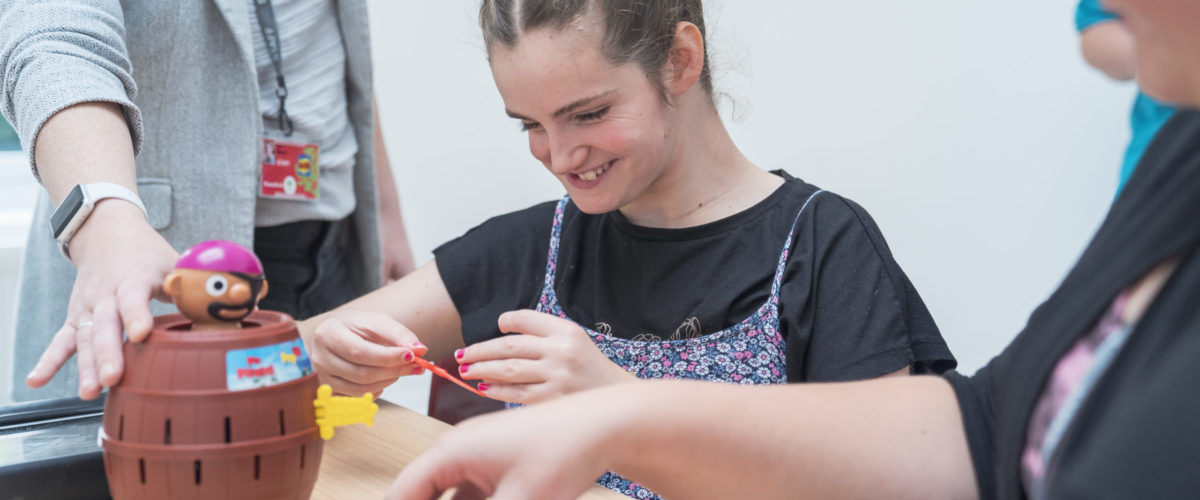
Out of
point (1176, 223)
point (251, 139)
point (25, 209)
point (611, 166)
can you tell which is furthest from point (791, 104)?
point (25, 209)

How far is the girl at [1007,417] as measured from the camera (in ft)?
1.40

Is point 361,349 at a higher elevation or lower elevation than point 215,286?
lower

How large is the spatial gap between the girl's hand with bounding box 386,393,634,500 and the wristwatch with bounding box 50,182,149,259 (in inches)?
20.5

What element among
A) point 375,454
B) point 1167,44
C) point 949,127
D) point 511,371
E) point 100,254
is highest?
point 1167,44

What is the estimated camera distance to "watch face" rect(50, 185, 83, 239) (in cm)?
89

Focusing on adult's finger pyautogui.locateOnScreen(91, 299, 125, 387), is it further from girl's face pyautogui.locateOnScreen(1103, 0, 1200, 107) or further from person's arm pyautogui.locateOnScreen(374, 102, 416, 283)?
person's arm pyautogui.locateOnScreen(374, 102, 416, 283)

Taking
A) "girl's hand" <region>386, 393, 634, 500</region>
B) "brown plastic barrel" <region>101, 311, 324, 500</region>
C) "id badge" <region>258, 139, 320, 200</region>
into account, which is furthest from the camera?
"id badge" <region>258, 139, 320, 200</region>

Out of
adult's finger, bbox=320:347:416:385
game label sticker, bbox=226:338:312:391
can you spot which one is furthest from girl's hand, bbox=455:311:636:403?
game label sticker, bbox=226:338:312:391

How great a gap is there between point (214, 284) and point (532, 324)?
12.8 inches

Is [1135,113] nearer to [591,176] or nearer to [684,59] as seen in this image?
[684,59]

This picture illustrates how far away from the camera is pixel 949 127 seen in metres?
1.58

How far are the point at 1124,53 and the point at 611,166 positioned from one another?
1.91ft

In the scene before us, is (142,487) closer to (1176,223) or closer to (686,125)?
(1176,223)

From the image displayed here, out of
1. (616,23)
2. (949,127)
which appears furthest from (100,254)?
(949,127)
